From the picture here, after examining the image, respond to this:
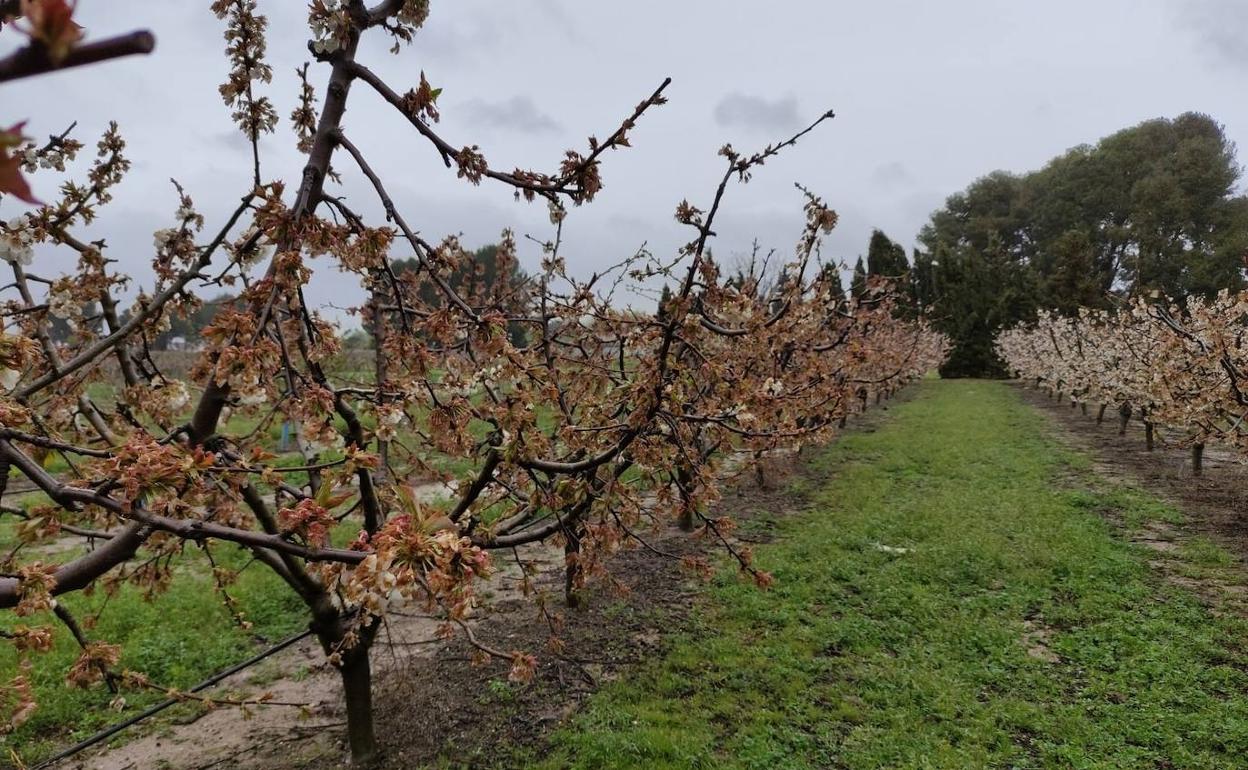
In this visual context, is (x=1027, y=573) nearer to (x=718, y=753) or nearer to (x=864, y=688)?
(x=864, y=688)

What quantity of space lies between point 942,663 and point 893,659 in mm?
324

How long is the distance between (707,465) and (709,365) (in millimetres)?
901

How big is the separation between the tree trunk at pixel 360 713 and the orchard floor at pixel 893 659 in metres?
0.16

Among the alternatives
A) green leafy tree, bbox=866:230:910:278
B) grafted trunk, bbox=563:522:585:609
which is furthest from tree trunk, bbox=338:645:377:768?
green leafy tree, bbox=866:230:910:278

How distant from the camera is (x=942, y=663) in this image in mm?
4621

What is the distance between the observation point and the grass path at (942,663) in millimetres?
3672

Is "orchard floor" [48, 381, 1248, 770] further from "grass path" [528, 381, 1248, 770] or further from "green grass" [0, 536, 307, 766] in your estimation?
"green grass" [0, 536, 307, 766]

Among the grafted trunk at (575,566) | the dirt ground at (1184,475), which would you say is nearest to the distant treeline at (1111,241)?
the dirt ground at (1184,475)

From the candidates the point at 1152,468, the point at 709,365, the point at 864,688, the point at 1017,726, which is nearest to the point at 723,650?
the point at 864,688

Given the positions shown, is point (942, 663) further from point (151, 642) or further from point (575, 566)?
point (151, 642)

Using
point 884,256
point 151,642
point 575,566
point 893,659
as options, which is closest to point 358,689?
point 575,566

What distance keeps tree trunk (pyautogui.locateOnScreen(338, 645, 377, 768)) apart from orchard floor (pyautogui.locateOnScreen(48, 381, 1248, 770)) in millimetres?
161

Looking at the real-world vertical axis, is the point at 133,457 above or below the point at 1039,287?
below

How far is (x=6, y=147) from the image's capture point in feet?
1.13
